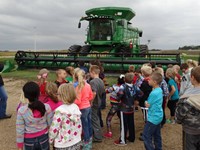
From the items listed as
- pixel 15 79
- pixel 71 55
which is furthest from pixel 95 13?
pixel 15 79

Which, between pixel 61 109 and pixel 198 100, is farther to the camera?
pixel 61 109

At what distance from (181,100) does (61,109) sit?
62.7 inches

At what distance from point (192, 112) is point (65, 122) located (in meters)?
1.67

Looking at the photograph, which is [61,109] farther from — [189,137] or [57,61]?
[57,61]

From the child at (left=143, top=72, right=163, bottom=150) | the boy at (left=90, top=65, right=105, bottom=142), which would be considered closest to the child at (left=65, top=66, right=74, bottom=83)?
the boy at (left=90, top=65, right=105, bottom=142)

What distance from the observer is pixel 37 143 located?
10.8 ft

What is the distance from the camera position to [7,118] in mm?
6703

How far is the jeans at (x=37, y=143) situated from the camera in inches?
128

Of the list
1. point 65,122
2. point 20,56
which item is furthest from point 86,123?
point 20,56

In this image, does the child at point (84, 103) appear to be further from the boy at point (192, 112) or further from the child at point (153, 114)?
the boy at point (192, 112)

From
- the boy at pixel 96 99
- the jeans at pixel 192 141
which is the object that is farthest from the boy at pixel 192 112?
the boy at pixel 96 99

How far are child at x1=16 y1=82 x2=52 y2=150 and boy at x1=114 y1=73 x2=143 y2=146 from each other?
1.84 m

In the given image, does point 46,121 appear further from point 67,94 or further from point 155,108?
point 155,108

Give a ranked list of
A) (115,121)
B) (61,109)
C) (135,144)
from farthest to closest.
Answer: (115,121)
(135,144)
(61,109)
